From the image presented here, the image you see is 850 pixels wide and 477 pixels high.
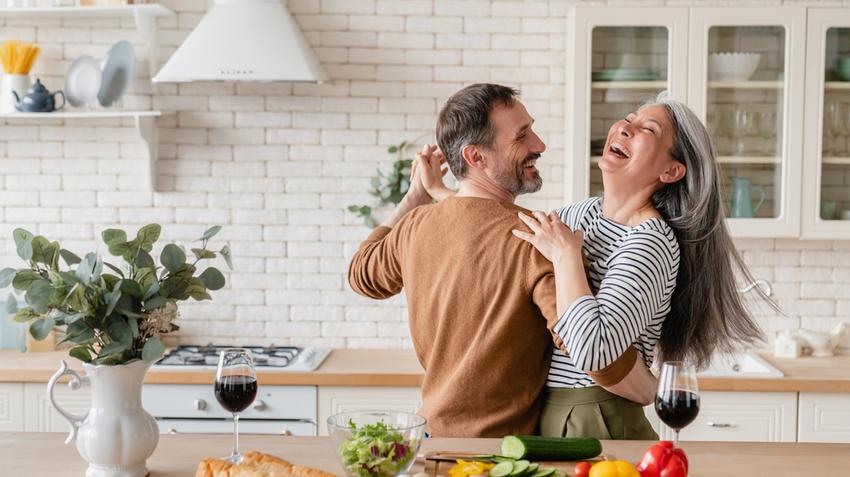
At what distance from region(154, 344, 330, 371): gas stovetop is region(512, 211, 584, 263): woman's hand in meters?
1.70

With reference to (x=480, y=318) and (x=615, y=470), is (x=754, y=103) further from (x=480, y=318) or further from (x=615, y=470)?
(x=615, y=470)

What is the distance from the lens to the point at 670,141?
224 centimetres

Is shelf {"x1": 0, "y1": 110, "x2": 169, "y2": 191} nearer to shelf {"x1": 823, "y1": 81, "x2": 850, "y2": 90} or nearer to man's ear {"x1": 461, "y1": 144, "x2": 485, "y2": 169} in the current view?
man's ear {"x1": 461, "y1": 144, "x2": 485, "y2": 169}

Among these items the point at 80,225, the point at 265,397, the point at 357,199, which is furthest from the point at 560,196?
the point at 80,225

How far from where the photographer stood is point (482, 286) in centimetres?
207

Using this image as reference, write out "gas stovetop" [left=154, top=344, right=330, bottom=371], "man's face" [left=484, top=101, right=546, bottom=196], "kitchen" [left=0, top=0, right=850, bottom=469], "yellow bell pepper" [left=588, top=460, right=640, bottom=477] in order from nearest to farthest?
"yellow bell pepper" [left=588, top=460, right=640, bottom=477]
"man's face" [left=484, top=101, right=546, bottom=196]
"gas stovetop" [left=154, top=344, right=330, bottom=371]
"kitchen" [left=0, top=0, right=850, bottom=469]

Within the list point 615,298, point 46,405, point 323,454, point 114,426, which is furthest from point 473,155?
point 46,405

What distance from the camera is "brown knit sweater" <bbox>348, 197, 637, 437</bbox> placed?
204 cm

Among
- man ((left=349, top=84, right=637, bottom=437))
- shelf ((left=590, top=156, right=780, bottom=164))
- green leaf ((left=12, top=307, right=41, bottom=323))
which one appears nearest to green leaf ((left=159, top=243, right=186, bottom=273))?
green leaf ((left=12, top=307, right=41, bottom=323))

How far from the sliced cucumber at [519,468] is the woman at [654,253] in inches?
16.4

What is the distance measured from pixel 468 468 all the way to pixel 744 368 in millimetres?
2422

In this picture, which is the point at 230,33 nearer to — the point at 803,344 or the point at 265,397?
the point at 265,397

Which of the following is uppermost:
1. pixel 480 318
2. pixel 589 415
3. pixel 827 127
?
pixel 827 127

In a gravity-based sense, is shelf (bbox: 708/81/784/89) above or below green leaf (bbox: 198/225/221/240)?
above
